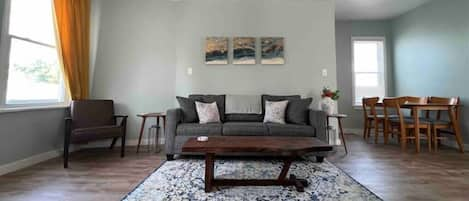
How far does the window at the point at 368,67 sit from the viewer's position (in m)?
5.30

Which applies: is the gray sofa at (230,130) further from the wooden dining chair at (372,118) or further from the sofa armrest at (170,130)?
the wooden dining chair at (372,118)

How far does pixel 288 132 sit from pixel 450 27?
3552 millimetres

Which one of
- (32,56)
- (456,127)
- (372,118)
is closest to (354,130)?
(372,118)

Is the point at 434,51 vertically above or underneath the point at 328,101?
above

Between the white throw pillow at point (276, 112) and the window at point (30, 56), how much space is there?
9.70 feet

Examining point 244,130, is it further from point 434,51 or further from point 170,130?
point 434,51

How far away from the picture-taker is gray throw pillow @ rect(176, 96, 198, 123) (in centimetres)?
325

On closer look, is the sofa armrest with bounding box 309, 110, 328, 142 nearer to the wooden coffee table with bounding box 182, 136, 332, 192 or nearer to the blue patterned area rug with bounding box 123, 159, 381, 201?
the blue patterned area rug with bounding box 123, 159, 381, 201

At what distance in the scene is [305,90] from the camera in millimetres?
3875

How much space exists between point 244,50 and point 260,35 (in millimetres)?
386

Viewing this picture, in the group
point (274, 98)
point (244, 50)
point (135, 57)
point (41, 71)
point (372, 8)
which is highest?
point (372, 8)

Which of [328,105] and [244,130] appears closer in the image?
[244,130]

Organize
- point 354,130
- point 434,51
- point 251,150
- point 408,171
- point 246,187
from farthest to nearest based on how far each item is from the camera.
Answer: point 354,130, point 434,51, point 408,171, point 246,187, point 251,150

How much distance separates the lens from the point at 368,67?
5359mm
